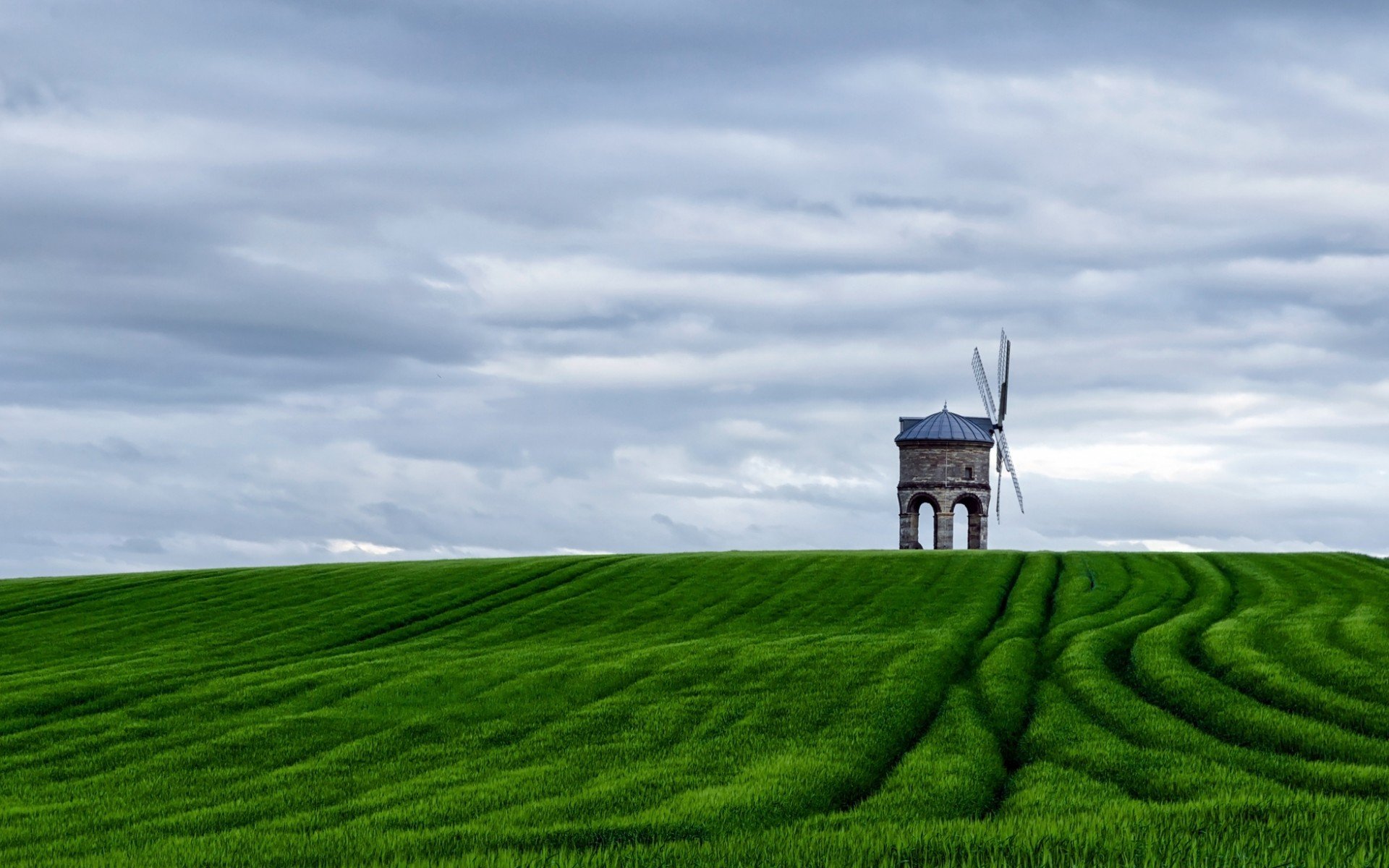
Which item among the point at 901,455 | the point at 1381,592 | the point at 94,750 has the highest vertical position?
the point at 901,455

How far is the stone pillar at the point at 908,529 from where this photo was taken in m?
80.4

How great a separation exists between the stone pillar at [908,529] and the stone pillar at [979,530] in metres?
Answer: 3.75

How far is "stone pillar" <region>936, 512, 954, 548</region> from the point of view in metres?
79.4

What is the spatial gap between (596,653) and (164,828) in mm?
17538

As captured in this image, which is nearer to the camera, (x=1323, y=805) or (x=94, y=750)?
(x=1323, y=805)

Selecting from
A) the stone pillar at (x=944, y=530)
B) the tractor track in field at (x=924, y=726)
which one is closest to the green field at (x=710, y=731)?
the tractor track in field at (x=924, y=726)

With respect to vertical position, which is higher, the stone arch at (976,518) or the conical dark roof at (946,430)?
the conical dark roof at (946,430)

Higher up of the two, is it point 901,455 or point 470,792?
point 901,455

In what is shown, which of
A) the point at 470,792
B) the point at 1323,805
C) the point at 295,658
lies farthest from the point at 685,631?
the point at 1323,805

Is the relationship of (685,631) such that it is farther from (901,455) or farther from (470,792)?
(901,455)

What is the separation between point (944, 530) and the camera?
3132 inches

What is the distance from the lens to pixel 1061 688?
27547mm

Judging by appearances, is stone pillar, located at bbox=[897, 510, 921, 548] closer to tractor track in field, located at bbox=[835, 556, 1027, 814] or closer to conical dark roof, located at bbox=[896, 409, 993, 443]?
conical dark roof, located at bbox=[896, 409, 993, 443]

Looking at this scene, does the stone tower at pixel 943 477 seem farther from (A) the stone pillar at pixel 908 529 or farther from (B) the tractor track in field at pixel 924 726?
(B) the tractor track in field at pixel 924 726
